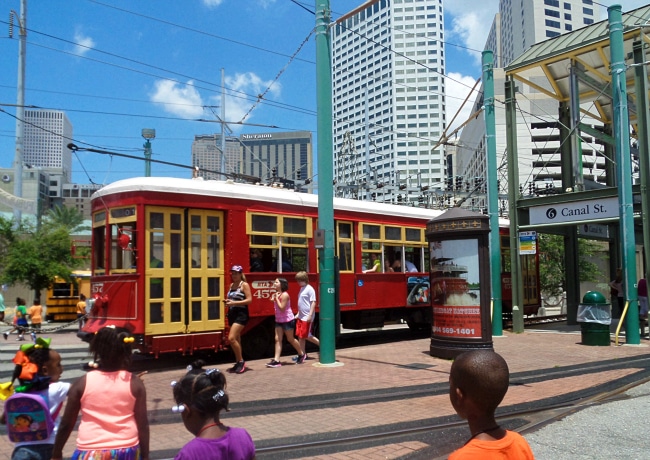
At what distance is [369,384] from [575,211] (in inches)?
357

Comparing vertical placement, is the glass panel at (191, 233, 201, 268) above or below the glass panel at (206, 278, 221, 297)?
above

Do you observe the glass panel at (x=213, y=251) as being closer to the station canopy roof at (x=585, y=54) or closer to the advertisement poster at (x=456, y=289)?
the advertisement poster at (x=456, y=289)

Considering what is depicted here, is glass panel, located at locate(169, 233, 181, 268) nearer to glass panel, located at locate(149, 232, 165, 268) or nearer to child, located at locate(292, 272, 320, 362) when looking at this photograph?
glass panel, located at locate(149, 232, 165, 268)

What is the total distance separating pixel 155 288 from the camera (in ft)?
33.3

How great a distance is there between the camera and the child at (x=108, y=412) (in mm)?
3049

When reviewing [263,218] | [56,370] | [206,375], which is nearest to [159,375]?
[263,218]

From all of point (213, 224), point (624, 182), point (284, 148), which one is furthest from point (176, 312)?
point (284, 148)

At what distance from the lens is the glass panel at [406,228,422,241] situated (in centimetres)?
1527

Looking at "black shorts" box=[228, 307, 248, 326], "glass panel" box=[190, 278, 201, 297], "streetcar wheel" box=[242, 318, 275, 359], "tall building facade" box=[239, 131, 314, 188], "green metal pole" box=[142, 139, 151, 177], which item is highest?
"tall building facade" box=[239, 131, 314, 188]

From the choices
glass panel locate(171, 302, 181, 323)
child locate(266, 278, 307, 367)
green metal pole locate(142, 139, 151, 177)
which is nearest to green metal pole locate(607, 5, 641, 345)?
child locate(266, 278, 307, 367)

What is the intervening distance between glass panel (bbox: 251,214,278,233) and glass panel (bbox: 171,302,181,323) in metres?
2.15

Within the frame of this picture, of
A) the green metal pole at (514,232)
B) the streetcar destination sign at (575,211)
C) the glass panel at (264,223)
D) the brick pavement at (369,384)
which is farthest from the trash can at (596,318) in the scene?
the glass panel at (264,223)

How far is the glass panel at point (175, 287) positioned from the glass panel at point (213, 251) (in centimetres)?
70

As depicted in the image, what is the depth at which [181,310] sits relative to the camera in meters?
10.4
